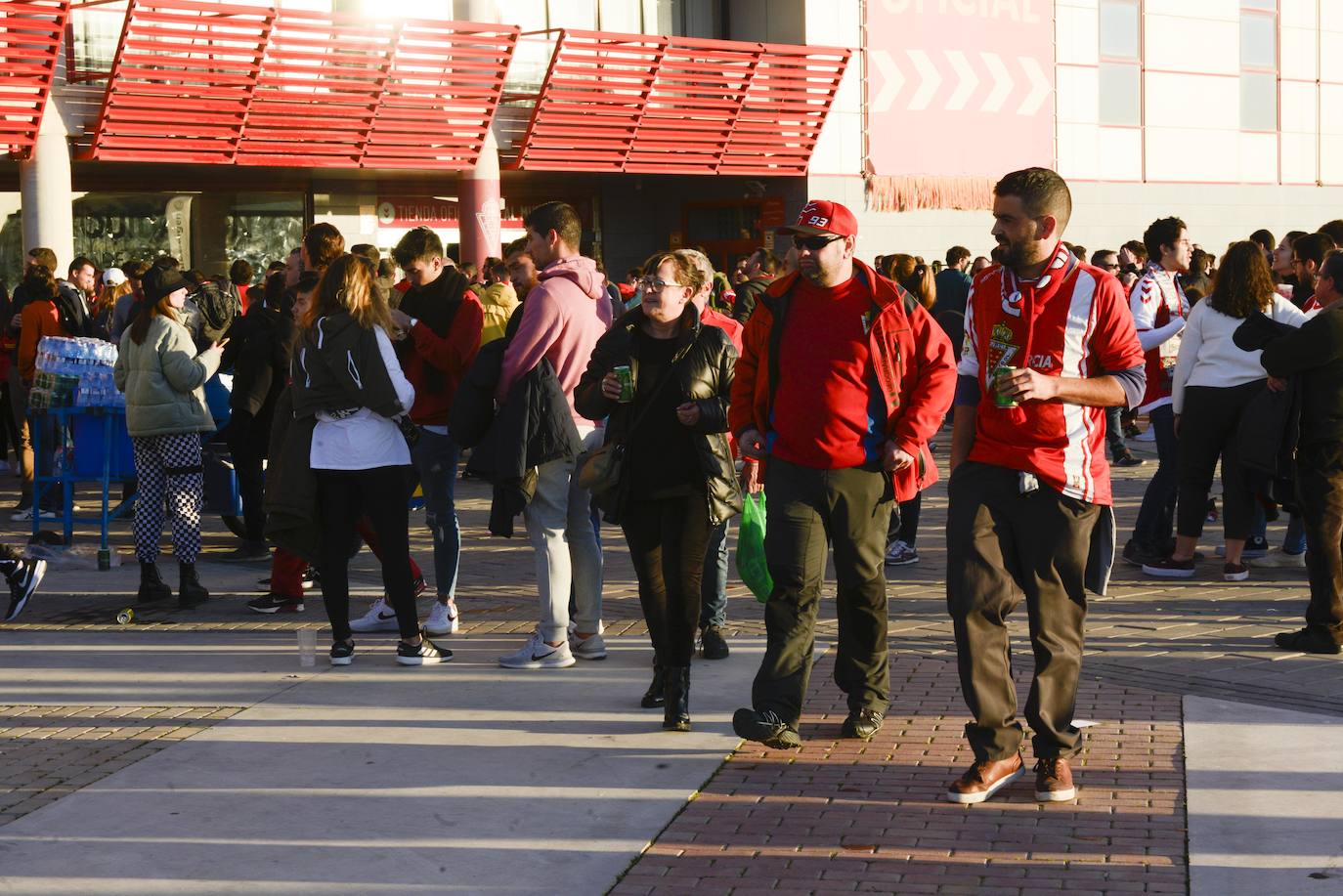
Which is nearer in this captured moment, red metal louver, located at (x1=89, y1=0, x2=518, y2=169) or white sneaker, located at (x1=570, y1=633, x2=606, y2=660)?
white sneaker, located at (x1=570, y1=633, x2=606, y2=660)

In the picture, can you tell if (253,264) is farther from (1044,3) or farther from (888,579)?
(888,579)

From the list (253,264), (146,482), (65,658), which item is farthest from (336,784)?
(253,264)

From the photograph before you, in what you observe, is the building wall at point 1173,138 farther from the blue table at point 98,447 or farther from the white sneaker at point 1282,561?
the blue table at point 98,447

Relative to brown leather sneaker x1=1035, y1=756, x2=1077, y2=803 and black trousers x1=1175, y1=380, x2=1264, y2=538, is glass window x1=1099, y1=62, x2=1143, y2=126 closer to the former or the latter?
black trousers x1=1175, y1=380, x2=1264, y2=538

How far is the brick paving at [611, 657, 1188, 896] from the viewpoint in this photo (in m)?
4.93

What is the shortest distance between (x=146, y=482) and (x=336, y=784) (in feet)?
13.0

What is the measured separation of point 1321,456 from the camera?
7.97 meters

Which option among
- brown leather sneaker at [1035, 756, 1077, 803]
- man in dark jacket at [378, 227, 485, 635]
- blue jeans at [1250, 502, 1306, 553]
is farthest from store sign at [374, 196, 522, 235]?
brown leather sneaker at [1035, 756, 1077, 803]

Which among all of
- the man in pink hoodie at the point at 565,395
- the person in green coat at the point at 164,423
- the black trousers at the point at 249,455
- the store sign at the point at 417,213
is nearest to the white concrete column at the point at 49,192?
the store sign at the point at 417,213

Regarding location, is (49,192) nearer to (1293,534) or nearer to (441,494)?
(441,494)

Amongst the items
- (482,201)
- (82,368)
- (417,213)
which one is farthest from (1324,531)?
(417,213)

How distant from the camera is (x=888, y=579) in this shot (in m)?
9.96

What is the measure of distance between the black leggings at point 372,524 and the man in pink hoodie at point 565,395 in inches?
20.7

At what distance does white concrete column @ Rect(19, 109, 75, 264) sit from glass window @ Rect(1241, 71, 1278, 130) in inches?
757
